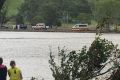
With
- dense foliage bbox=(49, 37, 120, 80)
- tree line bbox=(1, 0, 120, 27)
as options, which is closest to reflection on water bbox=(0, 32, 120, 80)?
dense foliage bbox=(49, 37, 120, 80)

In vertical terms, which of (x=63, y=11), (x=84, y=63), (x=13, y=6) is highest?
(x=84, y=63)

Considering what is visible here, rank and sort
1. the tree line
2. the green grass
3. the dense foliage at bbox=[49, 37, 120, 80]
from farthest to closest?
the green grass → the tree line → the dense foliage at bbox=[49, 37, 120, 80]

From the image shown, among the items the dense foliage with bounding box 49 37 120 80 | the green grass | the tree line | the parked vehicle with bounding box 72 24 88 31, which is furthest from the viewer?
the green grass

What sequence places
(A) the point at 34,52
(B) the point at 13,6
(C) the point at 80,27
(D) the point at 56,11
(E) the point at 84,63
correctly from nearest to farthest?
(E) the point at 84,63
(A) the point at 34,52
(C) the point at 80,27
(D) the point at 56,11
(B) the point at 13,6

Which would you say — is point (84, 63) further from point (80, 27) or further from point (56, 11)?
point (56, 11)

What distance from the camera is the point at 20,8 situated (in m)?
117

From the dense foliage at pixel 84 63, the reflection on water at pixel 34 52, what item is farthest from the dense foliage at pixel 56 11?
the dense foliage at pixel 84 63

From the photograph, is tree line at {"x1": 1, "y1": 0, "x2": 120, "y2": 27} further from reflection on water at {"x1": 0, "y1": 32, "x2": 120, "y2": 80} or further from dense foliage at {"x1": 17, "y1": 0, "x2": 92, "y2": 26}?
reflection on water at {"x1": 0, "y1": 32, "x2": 120, "y2": 80}

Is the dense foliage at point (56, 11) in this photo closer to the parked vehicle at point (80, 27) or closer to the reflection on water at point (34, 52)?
the parked vehicle at point (80, 27)

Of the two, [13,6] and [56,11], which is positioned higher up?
[13,6]

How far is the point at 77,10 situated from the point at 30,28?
10.2 m

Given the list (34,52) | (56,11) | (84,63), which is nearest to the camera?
(84,63)

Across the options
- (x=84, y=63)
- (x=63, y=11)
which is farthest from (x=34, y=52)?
(x=63, y=11)

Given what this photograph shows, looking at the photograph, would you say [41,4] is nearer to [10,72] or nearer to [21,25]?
[21,25]
